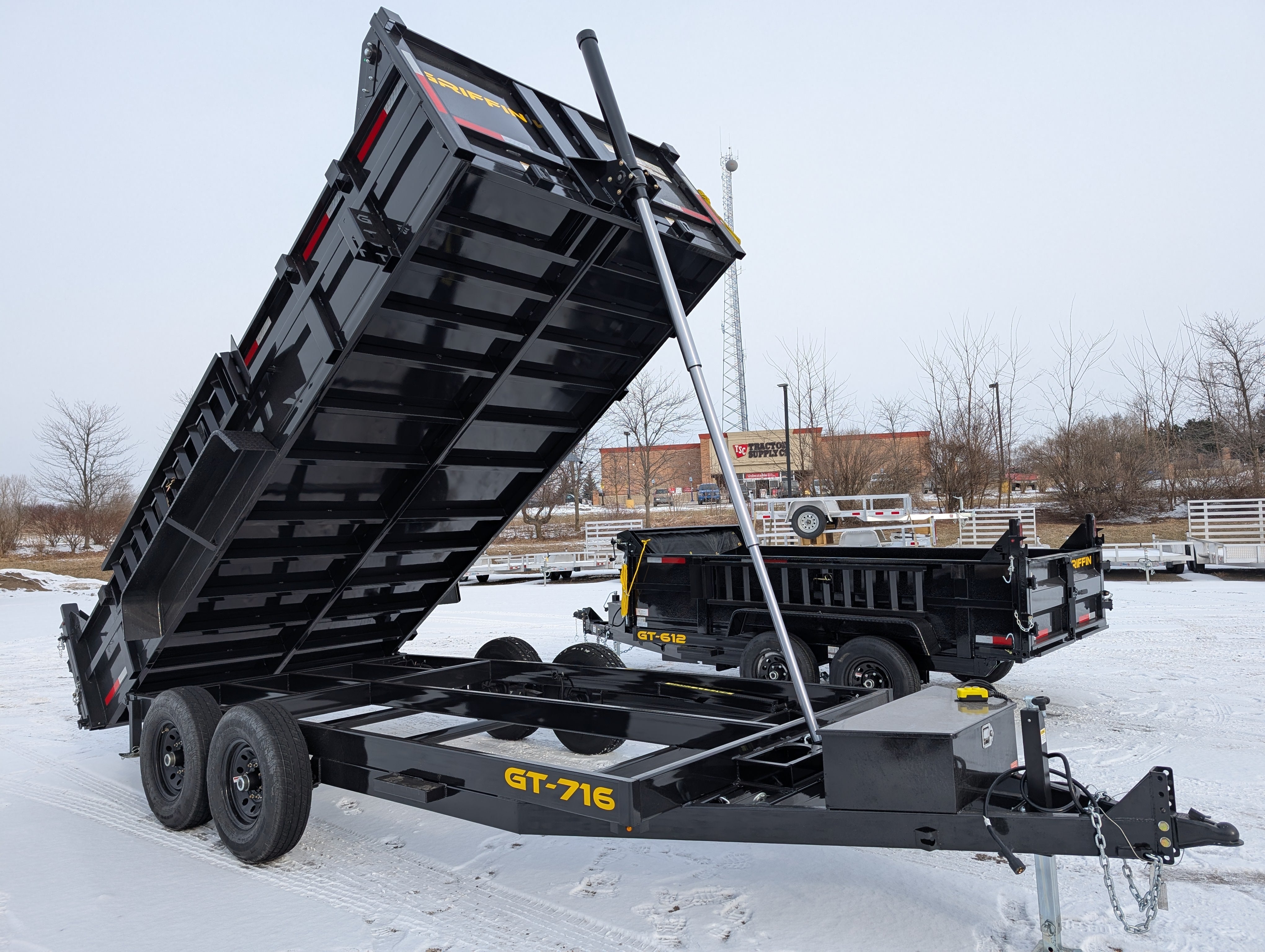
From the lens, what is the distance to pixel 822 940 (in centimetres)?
320

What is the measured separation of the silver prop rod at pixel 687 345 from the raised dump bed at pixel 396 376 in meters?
0.26

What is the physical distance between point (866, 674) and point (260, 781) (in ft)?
14.0

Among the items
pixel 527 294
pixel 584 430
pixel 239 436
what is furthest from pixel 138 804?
pixel 527 294

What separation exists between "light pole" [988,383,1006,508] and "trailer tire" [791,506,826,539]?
9.12 metres

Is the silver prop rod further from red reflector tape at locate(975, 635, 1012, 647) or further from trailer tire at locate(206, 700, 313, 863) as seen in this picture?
red reflector tape at locate(975, 635, 1012, 647)

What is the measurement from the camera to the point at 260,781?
4219 millimetres

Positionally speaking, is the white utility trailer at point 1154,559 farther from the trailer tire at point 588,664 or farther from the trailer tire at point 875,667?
the trailer tire at point 588,664

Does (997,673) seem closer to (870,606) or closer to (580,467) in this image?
(870,606)

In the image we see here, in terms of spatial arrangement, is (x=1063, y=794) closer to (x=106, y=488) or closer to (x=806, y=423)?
(x=806, y=423)

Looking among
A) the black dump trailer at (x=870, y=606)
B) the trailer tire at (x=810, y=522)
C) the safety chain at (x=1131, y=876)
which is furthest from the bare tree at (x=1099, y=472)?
the safety chain at (x=1131, y=876)

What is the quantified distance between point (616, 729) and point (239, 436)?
2408mm

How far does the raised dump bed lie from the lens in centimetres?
364

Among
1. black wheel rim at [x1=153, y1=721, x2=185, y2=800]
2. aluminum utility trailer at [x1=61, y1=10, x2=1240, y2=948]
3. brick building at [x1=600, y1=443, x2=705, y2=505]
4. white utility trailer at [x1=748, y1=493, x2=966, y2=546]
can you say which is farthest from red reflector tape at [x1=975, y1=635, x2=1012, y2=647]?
brick building at [x1=600, y1=443, x2=705, y2=505]

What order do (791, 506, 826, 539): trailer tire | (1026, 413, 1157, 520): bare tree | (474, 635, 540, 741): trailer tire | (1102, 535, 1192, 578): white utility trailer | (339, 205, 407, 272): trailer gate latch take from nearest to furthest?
(339, 205, 407, 272): trailer gate latch → (474, 635, 540, 741): trailer tire → (791, 506, 826, 539): trailer tire → (1102, 535, 1192, 578): white utility trailer → (1026, 413, 1157, 520): bare tree
